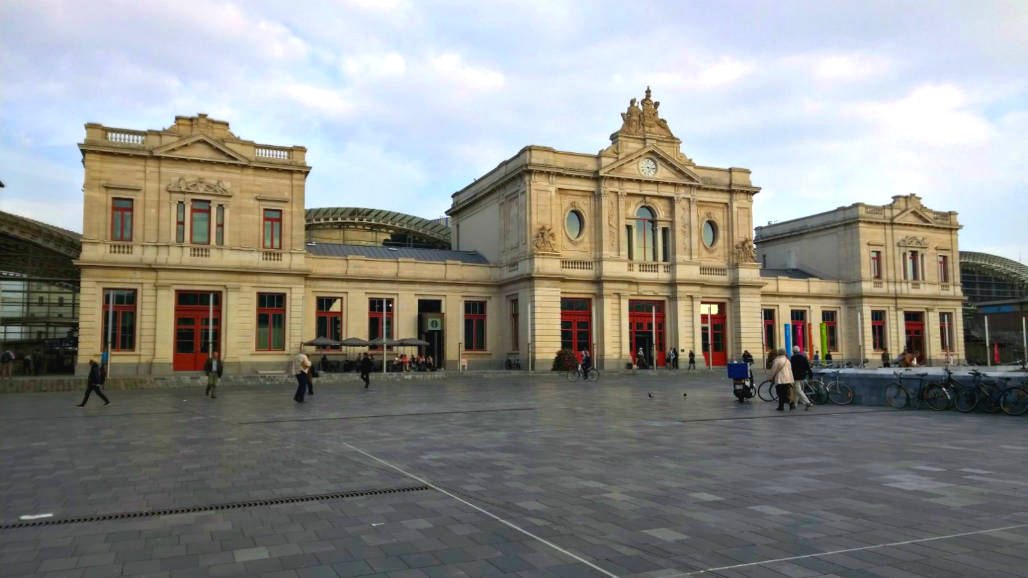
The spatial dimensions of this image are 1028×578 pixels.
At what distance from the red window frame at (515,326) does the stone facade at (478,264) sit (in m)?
0.23

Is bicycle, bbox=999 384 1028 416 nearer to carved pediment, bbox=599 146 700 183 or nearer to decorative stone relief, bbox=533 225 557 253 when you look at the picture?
decorative stone relief, bbox=533 225 557 253

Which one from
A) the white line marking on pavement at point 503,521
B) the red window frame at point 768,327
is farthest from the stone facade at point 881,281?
the white line marking on pavement at point 503,521

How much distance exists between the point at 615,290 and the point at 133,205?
1131 inches

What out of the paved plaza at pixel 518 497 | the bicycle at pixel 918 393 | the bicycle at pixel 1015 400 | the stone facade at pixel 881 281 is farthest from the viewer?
the stone facade at pixel 881 281

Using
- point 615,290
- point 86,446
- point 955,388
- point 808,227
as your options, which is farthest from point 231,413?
point 808,227

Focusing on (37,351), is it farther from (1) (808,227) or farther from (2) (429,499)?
(1) (808,227)

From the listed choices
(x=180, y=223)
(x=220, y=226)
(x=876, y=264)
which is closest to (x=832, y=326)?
(x=876, y=264)

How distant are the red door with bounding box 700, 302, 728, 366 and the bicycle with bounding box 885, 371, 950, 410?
29751 millimetres

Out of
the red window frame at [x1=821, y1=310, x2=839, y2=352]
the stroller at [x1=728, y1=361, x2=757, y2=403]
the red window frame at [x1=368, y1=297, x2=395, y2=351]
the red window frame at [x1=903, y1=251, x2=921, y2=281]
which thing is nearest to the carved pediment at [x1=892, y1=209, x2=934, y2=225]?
the red window frame at [x1=903, y1=251, x2=921, y2=281]

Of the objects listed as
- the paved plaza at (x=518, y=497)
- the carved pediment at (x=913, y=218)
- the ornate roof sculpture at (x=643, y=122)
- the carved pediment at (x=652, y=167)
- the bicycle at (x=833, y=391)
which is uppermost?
the ornate roof sculpture at (x=643, y=122)

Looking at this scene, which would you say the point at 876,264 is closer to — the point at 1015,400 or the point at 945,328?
the point at 945,328

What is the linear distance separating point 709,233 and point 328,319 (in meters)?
27.0

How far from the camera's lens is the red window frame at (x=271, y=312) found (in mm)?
41656

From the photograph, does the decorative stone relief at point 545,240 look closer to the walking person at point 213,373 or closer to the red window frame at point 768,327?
the red window frame at point 768,327
